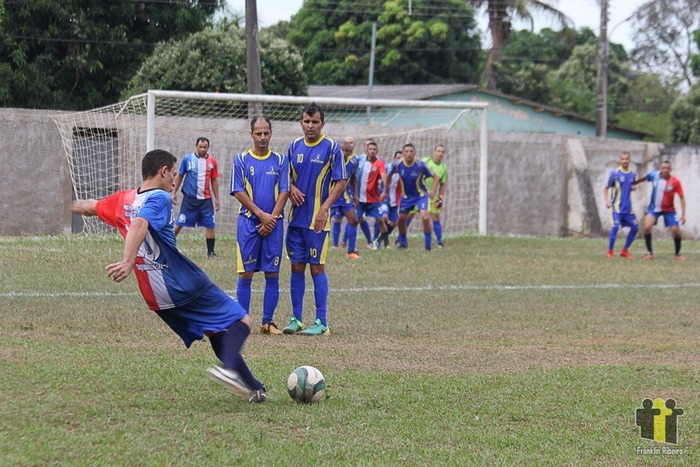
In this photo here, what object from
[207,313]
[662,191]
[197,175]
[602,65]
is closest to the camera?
[207,313]

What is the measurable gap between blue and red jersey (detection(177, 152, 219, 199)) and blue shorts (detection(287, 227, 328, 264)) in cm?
687

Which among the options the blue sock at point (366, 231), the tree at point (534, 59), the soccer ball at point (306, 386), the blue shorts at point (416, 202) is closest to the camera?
the soccer ball at point (306, 386)

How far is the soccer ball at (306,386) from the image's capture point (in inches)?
229

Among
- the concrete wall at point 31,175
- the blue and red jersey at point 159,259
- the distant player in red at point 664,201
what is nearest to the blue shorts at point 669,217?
the distant player in red at point 664,201

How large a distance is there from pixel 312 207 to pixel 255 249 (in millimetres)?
671

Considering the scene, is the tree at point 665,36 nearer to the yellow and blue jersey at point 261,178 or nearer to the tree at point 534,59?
the tree at point 534,59

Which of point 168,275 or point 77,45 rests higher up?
point 77,45

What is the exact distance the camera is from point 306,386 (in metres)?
5.81

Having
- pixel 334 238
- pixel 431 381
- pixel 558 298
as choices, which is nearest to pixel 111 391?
pixel 431 381

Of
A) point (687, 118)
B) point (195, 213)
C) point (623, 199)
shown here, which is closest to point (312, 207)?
point (195, 213)

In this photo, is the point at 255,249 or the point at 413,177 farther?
the point at 413,177

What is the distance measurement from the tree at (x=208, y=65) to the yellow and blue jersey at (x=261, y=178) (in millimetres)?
15368

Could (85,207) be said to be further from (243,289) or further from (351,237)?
(351,237)

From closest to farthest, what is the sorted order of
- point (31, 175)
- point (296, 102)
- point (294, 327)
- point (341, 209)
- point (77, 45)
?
point (294, 327) < point (341, 209) < point (296, 102) < point (31, 175) < point (77, 45)
